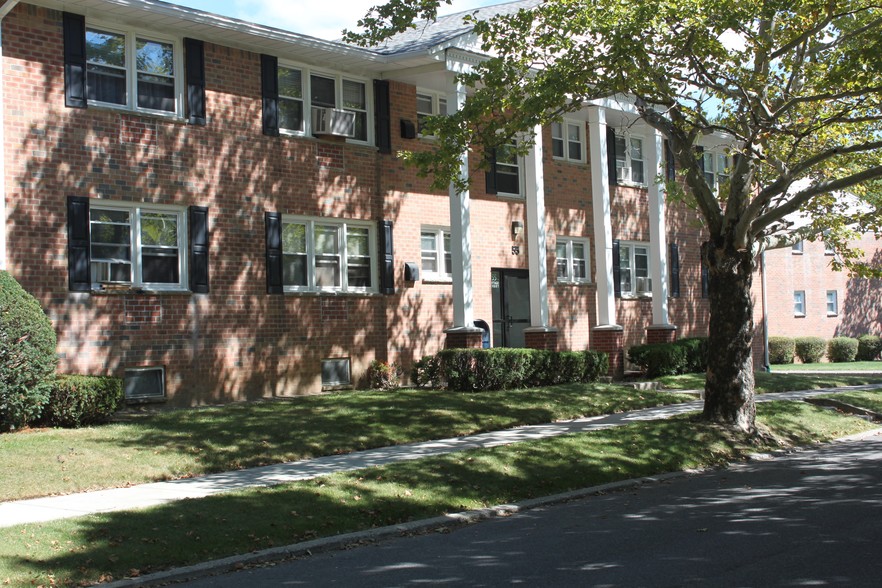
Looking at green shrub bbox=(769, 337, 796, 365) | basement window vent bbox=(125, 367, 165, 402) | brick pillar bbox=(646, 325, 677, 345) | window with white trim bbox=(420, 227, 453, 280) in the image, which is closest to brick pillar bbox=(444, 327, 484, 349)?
window with white trim bbox=(420, 227, 453, 280)

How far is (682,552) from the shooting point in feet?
24.5

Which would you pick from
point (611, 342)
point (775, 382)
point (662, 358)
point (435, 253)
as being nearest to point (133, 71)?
point (435, 253)

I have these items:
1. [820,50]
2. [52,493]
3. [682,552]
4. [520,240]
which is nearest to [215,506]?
[52,493]

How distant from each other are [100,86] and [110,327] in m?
4.13

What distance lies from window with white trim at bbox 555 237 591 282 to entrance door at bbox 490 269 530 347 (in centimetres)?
125

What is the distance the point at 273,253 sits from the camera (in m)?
18.2

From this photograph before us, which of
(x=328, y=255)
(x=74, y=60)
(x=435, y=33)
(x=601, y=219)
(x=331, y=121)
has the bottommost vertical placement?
(x=328, y=255)

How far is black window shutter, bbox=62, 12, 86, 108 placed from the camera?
15.4 meters

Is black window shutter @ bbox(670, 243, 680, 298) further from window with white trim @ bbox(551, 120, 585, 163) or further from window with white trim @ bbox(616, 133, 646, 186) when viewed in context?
window with white trim @ bbox(551, 120, 585, 163)

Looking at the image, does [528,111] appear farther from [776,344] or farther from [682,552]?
[776,344]

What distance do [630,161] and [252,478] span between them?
18646mm

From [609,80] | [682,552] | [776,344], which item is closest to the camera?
[682,552]

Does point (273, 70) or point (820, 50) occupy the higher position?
point (273, 70)

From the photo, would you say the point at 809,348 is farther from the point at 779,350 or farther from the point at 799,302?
the point at 799,302
